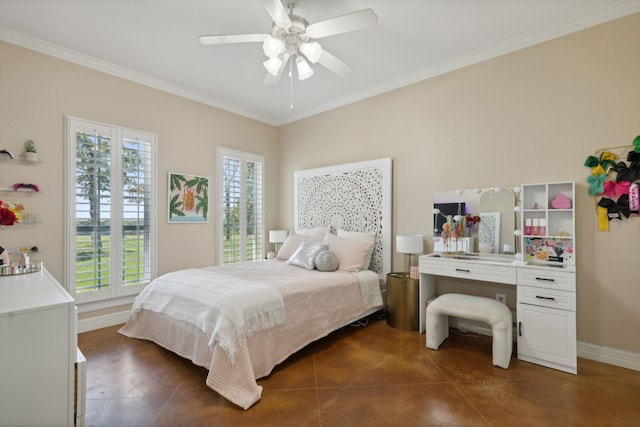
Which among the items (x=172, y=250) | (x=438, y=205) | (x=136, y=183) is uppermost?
(x=136, y=183)

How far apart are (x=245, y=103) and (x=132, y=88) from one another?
1408 millimetres

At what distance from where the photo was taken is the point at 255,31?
264 cm

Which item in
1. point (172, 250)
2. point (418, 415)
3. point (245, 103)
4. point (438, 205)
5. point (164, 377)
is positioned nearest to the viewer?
point (418, 415)

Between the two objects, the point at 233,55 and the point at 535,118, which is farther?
the point at 233,55

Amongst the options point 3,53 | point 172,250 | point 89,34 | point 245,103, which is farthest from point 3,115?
point 245,103

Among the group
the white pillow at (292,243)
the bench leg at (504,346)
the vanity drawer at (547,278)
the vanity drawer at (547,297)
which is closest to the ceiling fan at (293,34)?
the white pillow at (292,243)

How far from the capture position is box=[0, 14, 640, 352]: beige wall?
238 cm

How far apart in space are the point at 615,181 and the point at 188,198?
4.37 m

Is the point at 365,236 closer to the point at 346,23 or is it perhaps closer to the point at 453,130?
the point at 453,130

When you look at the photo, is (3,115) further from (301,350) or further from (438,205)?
(438,205)

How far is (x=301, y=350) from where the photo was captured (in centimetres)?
266

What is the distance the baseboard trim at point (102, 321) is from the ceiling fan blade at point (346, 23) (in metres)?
3.44

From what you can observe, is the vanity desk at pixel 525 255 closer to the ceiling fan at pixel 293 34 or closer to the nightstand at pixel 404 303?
the nightstand at pixel 404 303

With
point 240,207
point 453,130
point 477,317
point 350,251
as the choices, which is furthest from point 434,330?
point 240,207
